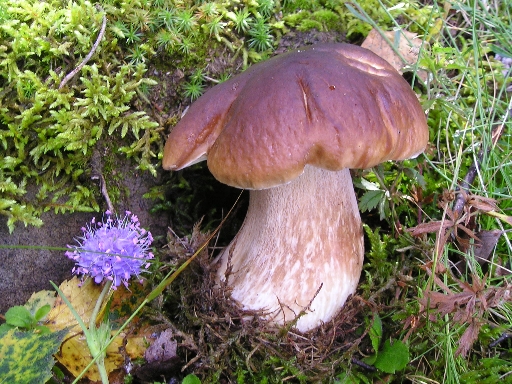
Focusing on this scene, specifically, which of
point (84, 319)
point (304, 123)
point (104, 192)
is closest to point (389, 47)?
point (304, 123)

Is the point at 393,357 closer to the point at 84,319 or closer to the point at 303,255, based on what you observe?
the point at 303,255

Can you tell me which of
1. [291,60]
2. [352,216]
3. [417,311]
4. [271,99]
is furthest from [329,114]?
[417,311]

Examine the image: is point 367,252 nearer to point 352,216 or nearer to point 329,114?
point 352,216

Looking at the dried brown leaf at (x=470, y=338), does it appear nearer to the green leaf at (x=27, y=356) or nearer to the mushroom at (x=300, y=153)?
the mushroom at (x=300, y=153)

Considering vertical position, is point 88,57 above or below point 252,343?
above

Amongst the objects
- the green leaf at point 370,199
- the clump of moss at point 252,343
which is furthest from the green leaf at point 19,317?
the green leaf at point 370,199

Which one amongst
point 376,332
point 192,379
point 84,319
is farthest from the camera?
point 84,319
